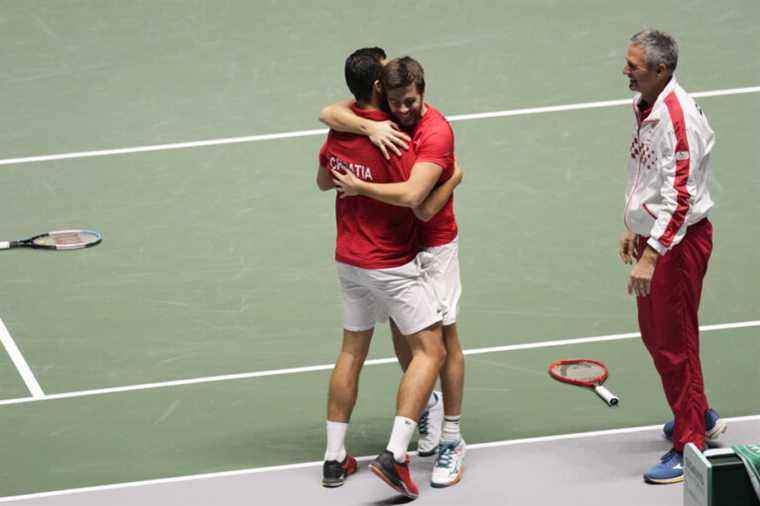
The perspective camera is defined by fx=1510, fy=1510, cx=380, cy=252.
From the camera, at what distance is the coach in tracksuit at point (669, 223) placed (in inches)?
304

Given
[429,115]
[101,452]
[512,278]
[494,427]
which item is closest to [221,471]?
[101,452]

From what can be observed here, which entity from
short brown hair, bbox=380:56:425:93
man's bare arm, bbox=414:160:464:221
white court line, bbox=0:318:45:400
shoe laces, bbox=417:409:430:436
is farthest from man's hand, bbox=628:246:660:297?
white court line, bbox=0:318:45:400

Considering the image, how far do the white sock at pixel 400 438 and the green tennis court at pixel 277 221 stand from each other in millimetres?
616

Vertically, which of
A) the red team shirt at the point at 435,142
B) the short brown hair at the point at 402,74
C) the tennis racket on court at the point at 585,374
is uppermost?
the short brown hair at the point at 402,74

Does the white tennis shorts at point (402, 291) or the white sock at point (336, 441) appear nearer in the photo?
the white tennis shorts at point (402, 291)

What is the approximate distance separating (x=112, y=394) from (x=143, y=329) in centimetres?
90

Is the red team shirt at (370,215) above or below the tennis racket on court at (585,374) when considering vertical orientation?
above

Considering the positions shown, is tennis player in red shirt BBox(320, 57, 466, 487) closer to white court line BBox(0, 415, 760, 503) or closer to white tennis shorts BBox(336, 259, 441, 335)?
white tennis shorts BBox(336, 259, 441, 335)

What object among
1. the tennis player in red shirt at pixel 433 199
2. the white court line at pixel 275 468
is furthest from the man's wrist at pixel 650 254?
the white court line at pixel 275 468

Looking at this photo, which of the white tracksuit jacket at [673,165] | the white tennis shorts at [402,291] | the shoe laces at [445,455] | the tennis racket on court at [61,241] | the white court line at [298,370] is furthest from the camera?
the tennis racket on court at [61,241]

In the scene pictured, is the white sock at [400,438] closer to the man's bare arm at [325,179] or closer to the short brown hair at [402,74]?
the man's bare arm at [325,179]

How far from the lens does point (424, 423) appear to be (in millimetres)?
8766

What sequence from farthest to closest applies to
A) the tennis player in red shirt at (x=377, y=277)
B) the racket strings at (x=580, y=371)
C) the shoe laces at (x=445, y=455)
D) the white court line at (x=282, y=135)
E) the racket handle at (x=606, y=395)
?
the white court line at (x=282, y=135) → the racket strings at (x=580, y=371) → the racket handle at (x=606, y=395) → the shoe laces at (x=445, y=455) → the tennis player in red shirt at (x=377, y=277)

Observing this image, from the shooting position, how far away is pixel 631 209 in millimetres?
8047
